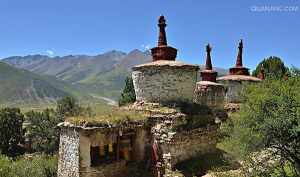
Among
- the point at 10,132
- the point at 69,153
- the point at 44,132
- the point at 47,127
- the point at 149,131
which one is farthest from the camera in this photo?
the point at 47,127

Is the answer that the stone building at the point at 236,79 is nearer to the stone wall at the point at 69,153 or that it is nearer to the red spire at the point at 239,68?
the red spire at the point at 239,68

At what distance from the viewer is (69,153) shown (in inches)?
682

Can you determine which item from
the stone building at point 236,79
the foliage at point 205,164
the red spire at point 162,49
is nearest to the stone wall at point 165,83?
the red spire at point 162,49

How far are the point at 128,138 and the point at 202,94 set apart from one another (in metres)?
11.4

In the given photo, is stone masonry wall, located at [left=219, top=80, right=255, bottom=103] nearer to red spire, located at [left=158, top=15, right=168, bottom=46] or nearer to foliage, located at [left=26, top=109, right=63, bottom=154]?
red spire, located at [left=158, top=15, right=168, bottom=46]

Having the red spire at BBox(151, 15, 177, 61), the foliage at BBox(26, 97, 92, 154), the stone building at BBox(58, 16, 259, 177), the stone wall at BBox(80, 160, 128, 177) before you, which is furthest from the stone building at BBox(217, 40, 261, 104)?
the foliage at BBox(26, 97, 92, 154)

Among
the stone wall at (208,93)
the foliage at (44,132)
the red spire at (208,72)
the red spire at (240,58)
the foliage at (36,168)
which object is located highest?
the red spire at (240,58)

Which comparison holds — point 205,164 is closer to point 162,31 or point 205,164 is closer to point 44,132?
point 162,31

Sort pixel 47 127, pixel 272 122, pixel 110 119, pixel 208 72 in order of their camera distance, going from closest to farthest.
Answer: pixel 272 122
pixel 110 119
pixel 208 72
pixel 47 127

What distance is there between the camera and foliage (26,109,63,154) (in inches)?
1784

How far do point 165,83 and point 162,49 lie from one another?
8.46 feet

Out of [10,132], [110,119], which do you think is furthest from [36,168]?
[10,132]

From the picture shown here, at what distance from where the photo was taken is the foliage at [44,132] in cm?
4532

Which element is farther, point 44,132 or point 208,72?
point 44,132
